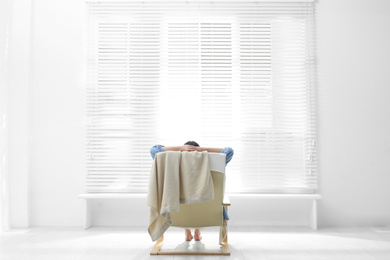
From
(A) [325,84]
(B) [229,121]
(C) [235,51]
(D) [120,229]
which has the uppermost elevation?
(C) [235,51]

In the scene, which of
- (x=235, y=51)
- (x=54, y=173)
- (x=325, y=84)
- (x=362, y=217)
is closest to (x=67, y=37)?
(x=54, y=173)

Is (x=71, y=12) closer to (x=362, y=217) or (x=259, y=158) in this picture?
(x=259, y=158)

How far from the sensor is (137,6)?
3918mm

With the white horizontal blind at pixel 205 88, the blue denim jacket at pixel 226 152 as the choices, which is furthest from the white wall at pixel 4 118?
the blue denim jacket at pixel 226 152

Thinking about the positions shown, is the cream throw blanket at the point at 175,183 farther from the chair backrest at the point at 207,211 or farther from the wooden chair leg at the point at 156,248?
the wooden chair leg at the point at 156,248

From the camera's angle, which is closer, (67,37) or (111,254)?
(111,254)

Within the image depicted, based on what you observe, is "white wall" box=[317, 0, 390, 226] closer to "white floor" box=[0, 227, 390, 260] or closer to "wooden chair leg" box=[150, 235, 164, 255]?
"white floor" box=[0, 227, 390, 260]

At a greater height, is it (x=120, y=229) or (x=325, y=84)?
(x=325, y=84)

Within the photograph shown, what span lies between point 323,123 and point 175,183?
7.07ft

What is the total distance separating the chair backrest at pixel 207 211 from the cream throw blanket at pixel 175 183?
3.7 inches

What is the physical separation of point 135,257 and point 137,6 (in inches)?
110

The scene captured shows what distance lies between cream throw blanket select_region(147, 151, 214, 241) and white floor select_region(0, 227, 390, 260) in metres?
0.47

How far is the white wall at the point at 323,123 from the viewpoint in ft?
12.7

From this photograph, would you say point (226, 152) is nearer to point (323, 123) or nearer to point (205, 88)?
point (205, 88)
